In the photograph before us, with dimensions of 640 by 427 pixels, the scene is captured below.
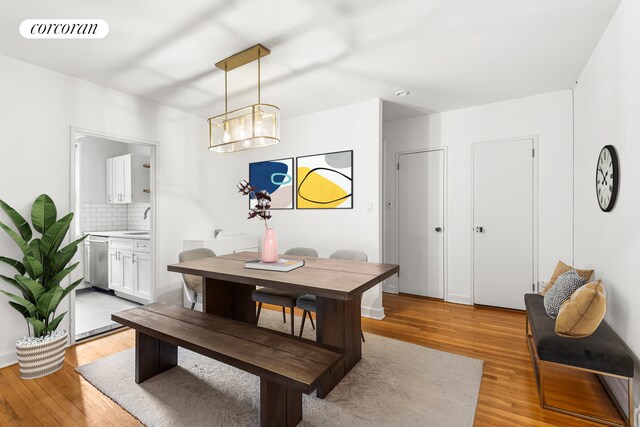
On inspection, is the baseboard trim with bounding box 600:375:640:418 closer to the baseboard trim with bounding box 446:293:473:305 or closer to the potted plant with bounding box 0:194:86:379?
the baseboard trim with bounding box 446:293:473:305

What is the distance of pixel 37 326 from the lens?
2475 mm

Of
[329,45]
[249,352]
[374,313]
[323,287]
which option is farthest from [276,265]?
[329,45]

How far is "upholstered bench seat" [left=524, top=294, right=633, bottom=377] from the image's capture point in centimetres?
175

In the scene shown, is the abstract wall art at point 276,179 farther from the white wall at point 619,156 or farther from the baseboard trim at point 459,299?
the white wall at point 619,156

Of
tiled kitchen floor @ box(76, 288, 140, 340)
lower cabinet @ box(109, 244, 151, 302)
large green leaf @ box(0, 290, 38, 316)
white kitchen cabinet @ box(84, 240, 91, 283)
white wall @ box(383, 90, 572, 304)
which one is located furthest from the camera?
white kitchen cabinet @ box(84, 240, 91, 283)

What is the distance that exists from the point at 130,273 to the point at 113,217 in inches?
70.2

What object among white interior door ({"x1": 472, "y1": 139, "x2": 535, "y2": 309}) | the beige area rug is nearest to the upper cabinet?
the beige area rug

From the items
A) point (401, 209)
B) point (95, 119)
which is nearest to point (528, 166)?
point (401, 209)

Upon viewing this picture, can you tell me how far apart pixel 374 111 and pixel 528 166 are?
202cm

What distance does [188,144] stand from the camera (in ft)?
13.8

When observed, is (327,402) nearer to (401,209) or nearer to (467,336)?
(467,336)

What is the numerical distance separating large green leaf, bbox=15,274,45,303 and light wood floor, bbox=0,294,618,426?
0.62 meters

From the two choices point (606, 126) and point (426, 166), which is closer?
point (606, 126)

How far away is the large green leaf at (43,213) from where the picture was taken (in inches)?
100
